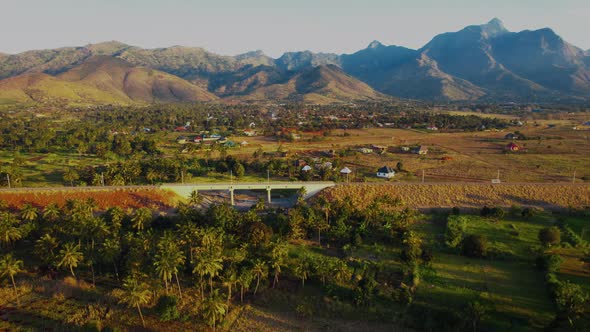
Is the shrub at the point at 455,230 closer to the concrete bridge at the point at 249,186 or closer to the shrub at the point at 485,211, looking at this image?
the shrub at the point at 485,211

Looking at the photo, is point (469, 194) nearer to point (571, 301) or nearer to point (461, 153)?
point (571, 301)

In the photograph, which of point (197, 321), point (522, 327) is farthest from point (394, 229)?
point (197, 321)

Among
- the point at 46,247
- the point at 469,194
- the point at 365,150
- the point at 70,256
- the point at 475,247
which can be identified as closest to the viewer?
the point at 70,256

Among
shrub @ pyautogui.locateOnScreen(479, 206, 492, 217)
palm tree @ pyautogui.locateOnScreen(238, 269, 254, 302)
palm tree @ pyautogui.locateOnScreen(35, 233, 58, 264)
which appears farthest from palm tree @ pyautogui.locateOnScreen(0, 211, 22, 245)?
shrub @ pyautogui.locateOnScreen(479, 206, 492, 217)

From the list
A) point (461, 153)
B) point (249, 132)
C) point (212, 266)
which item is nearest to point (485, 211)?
point (212, 266)

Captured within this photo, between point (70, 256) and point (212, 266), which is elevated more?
point (70, 256)

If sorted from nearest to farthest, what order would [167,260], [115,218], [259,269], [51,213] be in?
[167,260] < [259,269] < [115,218] < [51,213]

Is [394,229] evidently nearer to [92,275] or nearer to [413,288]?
A: [413,288]
